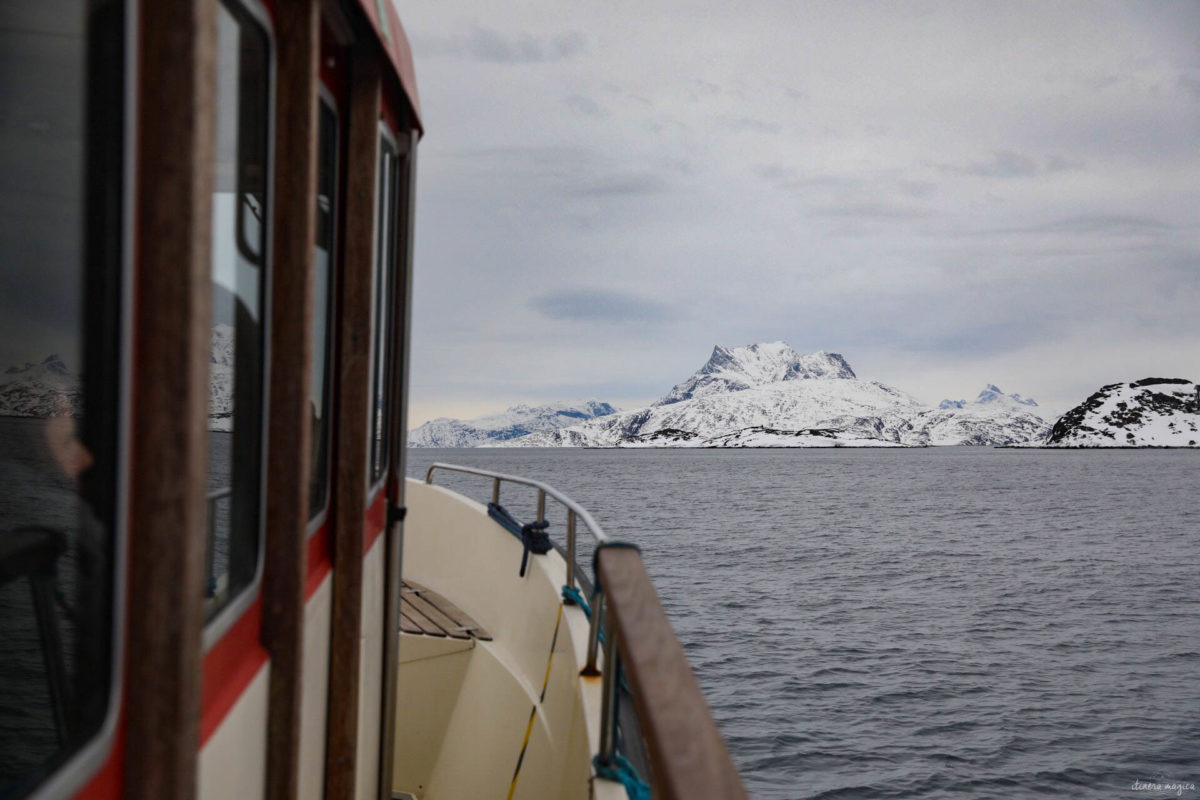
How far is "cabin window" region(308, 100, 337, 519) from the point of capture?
7.70ft

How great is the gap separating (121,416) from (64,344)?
19 cm

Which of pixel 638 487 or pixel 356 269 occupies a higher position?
pixel 356 269

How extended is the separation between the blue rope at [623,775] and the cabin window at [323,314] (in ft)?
3.49

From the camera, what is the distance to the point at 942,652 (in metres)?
15.8

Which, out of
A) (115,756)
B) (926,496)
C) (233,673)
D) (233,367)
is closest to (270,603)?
(233,673)

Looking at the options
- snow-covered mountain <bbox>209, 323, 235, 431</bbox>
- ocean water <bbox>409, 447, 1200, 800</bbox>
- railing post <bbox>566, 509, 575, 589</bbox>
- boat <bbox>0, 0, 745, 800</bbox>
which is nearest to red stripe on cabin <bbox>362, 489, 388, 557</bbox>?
boat <bbox>0, 0, 745, 800</bbox>

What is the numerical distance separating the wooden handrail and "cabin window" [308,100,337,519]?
1.33 metres

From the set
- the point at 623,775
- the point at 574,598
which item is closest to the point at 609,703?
the point at 623,775

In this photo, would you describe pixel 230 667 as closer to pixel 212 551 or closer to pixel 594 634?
pixel 212 551

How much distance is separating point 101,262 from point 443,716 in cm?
455

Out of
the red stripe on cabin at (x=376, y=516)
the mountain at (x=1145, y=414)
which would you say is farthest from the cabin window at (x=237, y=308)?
the mountain at (x=1145, y=414)

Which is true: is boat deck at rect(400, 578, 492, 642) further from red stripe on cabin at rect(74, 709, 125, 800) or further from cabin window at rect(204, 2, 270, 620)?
red stripe on cabin at rect(74, 709, 125, 800)

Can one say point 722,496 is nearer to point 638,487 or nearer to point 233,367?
point 638,487

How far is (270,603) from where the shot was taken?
5.95ft
